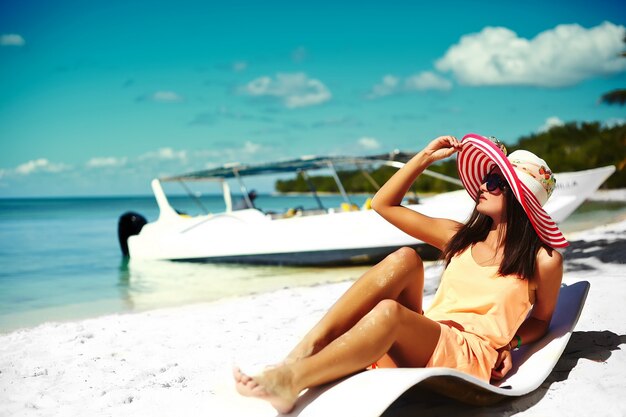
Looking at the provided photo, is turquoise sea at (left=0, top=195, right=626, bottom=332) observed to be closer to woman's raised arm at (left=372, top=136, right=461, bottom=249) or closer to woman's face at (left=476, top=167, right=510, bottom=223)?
woman's raised arm at (left=372, top=136, right=461, bottom=249)

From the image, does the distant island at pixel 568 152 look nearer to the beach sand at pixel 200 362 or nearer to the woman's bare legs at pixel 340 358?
the beach sand at pixel 200 362

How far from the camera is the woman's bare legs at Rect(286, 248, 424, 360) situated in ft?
8.85

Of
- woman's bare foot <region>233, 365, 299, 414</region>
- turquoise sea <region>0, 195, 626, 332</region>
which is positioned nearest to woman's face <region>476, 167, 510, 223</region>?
woman's bare foot <region>233, 365, 299, 414</region>

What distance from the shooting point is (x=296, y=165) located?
1271 cm

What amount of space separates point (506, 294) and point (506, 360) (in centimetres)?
39

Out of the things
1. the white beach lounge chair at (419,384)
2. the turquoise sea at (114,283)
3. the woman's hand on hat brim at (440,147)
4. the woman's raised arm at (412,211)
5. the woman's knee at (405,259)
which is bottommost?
the turquoise sea at (114,283)

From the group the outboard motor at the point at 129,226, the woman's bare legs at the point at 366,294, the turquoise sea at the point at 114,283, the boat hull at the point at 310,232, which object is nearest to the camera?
the woman's bare legs at the point at 366,294

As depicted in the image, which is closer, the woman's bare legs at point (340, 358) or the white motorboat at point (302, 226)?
the woman's bare legs at point (340, 358)

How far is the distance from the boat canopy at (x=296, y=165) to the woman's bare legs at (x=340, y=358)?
28.8ft

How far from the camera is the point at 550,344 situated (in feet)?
10.7

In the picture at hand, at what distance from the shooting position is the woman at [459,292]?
8.38 feet

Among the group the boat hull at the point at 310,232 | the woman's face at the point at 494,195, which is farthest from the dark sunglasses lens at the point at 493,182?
the boat hull at the point at 310,232

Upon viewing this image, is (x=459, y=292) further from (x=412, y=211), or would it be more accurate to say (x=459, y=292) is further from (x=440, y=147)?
(x=440, y=147)

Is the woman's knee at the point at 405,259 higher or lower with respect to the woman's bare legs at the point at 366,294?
higher
